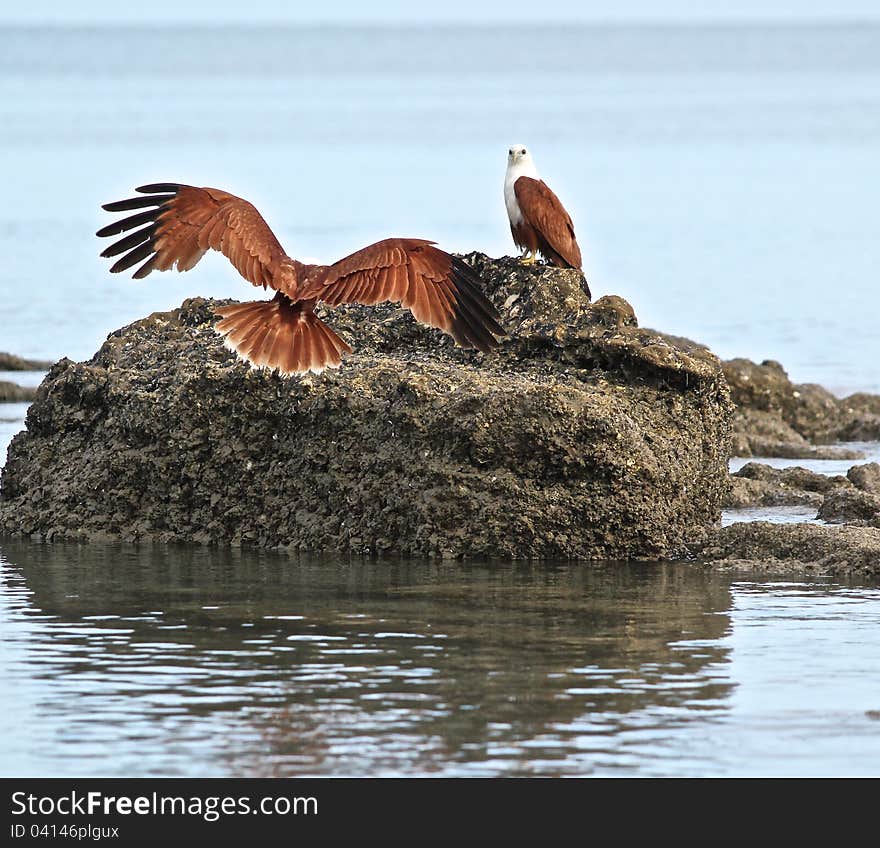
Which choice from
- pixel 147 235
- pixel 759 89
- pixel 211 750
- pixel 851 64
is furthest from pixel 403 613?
pixel 851 64

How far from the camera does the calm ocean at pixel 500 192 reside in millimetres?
25297

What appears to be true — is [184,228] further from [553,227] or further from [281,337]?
[553,227]

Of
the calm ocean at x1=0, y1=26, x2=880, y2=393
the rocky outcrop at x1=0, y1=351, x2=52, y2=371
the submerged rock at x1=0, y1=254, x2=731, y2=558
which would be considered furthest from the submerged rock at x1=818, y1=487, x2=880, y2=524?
the rocky outcrop at x1=0, y1=351, x2=52, y2=371

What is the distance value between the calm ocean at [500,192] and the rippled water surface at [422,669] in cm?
1105

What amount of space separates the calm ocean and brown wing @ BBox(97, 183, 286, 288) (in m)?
10.6

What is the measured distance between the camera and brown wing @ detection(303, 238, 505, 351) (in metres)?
9.84

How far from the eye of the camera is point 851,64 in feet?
569

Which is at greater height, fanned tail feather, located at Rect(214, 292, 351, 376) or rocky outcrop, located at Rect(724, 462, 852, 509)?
fanned tail feather, located at Rect(214, 292, 351, 376)

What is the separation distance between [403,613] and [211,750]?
218cm

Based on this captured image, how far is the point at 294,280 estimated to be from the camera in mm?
9945

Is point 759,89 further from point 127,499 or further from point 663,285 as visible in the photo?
point 127,499

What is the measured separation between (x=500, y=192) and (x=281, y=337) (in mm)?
35758

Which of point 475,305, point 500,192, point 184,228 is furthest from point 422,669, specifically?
point 500,192

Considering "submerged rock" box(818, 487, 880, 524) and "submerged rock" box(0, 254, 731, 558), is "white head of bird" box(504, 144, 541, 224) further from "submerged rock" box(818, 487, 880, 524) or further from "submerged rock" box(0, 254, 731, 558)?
"submerged rock" box(818, 487, 880, 524)
